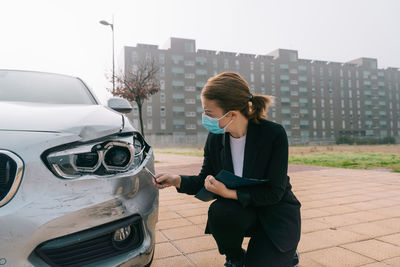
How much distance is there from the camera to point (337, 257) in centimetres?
222

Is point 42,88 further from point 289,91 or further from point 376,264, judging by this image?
point 289,91

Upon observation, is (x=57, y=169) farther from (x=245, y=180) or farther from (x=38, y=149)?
(x=245, y=180)

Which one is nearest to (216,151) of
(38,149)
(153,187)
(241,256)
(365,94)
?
(153,187)

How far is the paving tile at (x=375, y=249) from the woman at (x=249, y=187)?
853 mm

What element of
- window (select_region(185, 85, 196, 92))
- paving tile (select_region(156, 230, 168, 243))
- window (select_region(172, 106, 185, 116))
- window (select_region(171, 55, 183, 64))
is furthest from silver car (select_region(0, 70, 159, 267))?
window (select_region(171, 55, 183, 64))

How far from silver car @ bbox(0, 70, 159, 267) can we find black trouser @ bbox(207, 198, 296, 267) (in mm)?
420

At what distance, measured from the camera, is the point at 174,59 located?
2424 inches

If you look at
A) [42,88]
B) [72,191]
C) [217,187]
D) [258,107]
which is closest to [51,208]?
[72,191]

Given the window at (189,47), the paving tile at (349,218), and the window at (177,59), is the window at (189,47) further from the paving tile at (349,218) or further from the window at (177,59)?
the paving tile at (349,218)

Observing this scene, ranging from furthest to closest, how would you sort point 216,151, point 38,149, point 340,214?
point 340,214 < point 216,151 < point 38,149

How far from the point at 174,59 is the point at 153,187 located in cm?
6187

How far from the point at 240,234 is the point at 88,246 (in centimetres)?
90

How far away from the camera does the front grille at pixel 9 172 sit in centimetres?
122

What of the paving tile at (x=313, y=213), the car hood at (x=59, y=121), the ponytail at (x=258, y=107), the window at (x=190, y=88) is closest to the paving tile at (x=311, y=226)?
the paving tile at (x=313, y=213)
